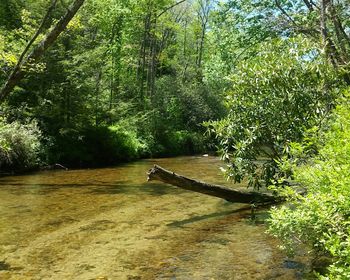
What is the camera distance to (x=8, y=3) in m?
23.9

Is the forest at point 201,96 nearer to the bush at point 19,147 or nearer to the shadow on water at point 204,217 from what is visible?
the bush at point 19,147

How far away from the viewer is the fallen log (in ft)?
33.2

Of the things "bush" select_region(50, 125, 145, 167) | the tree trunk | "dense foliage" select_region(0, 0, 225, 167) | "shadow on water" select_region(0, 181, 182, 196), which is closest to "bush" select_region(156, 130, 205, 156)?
"dense foliage" select_region(0, 0, 225, 167)

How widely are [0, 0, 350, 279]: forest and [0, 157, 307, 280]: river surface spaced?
36.6 inches

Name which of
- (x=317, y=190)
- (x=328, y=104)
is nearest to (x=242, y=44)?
(x=328, y=104)

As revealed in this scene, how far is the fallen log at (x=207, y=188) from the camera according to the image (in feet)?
33.2

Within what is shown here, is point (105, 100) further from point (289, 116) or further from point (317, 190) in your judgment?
point (317, 190)

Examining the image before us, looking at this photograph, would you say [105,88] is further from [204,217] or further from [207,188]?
[204,217]

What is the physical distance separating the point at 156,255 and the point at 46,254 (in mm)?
1962

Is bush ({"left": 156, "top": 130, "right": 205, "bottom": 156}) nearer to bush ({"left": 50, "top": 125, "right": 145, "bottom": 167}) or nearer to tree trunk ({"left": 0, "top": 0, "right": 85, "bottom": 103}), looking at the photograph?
bush ({"left": 50, "top": 125, "right": 145, "bottom": 167})

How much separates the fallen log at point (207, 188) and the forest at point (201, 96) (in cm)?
60

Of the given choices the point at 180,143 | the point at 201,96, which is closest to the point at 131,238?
the point at 180,143

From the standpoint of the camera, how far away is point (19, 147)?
722 inches

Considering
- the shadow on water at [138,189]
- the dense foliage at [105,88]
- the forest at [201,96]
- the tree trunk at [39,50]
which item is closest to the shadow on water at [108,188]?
the shadow on water at [138,189]
